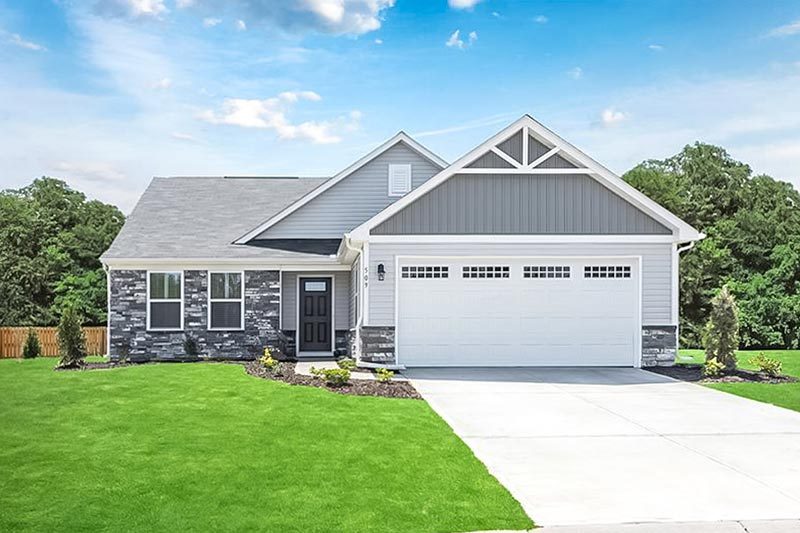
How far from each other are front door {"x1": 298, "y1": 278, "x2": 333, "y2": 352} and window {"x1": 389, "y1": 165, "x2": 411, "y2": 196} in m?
3.32

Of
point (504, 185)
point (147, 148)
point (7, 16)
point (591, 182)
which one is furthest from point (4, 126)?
point (591, 182)

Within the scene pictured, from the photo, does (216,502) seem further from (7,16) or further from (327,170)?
(327,170)

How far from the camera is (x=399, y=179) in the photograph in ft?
73.5

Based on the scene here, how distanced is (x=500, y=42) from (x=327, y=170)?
12600 millimetres

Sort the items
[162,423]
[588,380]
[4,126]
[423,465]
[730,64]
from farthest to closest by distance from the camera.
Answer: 1. [730,64]
2. [4,126]
3. [588,380]
4. [162,423]
5. [423,465]

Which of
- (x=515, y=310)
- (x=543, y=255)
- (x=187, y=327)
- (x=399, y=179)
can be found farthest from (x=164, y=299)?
(x=543, y=255)

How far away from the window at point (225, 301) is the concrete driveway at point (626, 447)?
7844 millimetres

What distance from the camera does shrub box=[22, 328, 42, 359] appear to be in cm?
2266

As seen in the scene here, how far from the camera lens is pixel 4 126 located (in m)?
16.1

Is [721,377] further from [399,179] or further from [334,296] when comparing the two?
[399,179]

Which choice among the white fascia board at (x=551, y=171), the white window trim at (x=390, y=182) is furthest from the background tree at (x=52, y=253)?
the white fascia board at (x=551, y=171)

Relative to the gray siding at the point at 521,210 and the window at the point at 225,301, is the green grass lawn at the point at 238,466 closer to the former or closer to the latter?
the gray siding at the point at 521,210

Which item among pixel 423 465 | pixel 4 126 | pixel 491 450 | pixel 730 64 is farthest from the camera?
pixel 730 64

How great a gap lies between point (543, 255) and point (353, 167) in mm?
7377
